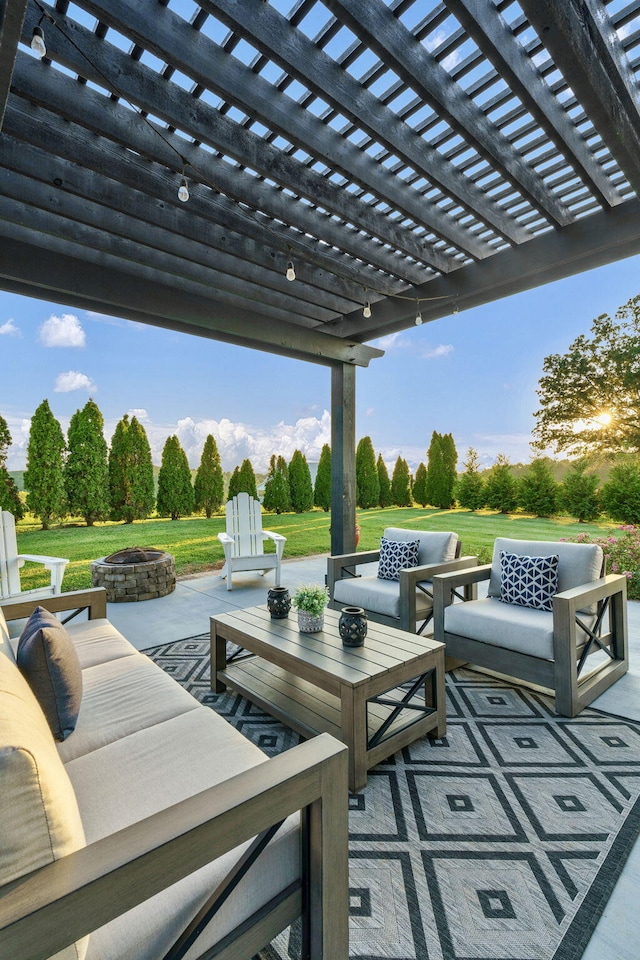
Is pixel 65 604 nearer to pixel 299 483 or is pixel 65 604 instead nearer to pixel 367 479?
pixel 299 483

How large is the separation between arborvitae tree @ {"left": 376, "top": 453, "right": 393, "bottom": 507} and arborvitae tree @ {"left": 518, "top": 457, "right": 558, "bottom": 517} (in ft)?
9.19

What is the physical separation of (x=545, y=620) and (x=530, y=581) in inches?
11.4

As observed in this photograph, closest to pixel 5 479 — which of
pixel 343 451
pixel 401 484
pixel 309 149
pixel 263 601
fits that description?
pixel 263 601

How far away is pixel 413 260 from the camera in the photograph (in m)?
3.51

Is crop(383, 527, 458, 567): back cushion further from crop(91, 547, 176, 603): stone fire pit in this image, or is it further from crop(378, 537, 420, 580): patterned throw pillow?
crop(91, 547, 176, 603): stone fire pit

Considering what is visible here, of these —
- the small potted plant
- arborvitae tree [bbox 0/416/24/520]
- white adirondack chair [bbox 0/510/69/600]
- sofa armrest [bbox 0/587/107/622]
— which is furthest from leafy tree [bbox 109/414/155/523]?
the small potted plant

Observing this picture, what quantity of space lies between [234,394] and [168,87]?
6.55m

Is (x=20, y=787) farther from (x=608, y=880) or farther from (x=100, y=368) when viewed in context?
(x=100, y=368)

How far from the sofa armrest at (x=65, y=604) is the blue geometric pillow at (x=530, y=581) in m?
2.46

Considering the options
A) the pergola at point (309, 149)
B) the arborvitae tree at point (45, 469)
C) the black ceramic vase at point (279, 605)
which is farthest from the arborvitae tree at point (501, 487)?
the arborvitae tree at point (45, 469)

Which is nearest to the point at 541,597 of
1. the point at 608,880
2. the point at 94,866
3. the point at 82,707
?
the point at 608,880

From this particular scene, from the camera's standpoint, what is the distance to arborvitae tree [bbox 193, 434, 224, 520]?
7.34m

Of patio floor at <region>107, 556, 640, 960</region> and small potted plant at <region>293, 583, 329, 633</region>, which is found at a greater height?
small potted plant at <region>293, 583, 329, 633</region>

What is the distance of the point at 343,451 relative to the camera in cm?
477
